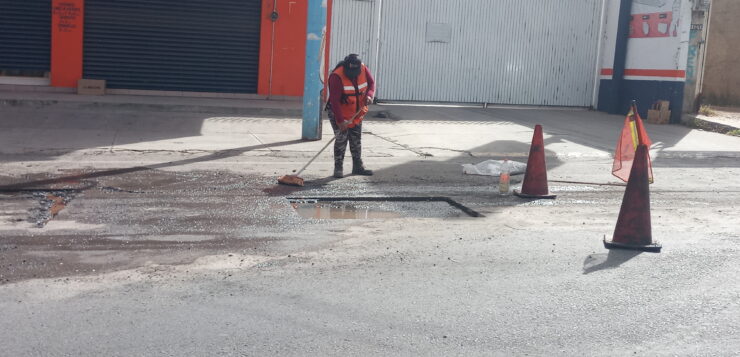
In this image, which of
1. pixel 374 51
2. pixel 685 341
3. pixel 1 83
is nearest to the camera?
pixel 685 341

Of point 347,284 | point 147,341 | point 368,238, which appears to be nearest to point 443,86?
point 368,238

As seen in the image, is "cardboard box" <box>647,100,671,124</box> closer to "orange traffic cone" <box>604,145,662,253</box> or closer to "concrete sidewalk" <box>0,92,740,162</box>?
"concrete sidewalk" <box>0,92,740,162</box>

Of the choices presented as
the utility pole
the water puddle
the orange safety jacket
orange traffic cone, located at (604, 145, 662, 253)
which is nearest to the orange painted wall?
the utility pole

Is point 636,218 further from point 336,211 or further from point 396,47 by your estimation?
point 396,47

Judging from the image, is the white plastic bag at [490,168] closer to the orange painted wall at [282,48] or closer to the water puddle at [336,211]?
the water puddle at [336,211]

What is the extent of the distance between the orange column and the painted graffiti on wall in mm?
13233

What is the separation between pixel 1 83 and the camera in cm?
1942

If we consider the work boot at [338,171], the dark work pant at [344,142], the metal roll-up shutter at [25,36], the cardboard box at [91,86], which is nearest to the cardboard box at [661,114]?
the dark work pant at [344,142]

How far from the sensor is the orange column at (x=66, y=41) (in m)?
19.4

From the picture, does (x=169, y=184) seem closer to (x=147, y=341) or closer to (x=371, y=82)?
(x=371, y=82)

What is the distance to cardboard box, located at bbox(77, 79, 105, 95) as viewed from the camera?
63.5ft

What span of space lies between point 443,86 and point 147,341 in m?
17.7

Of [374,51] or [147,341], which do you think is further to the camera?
[374,51]

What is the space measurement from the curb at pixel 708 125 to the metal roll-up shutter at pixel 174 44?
10.1 meters
